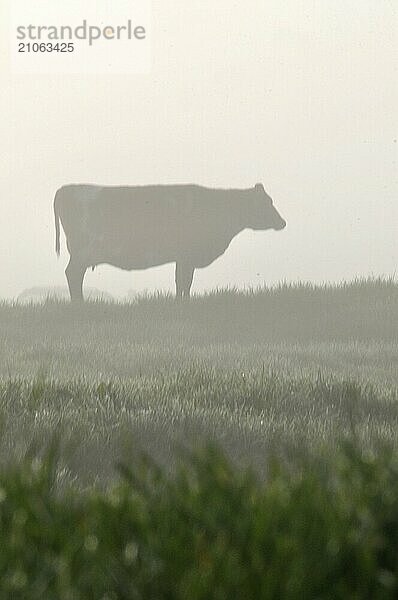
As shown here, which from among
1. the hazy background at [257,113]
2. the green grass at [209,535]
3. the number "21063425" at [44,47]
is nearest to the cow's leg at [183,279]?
the hazy background at [257,113]

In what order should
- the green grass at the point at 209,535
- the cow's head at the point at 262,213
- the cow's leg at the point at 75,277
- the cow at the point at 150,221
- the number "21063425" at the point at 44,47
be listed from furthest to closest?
1. the cow's head at the point at 262,213
2. the cow at the point at 150,221
3. the cow's leg at the point at 75,277
4. the number "21063425" at the point at 44,47
5. the green grass at the point at 209,535

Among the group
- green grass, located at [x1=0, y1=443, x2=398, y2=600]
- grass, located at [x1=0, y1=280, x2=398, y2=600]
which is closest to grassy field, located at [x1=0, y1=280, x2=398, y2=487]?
grass, located at [x1=0, y1=280, x2=398, y2=600]

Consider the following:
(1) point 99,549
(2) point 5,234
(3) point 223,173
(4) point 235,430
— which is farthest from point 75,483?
(3) point 223,173

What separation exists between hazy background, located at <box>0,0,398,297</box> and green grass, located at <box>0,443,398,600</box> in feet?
21.1

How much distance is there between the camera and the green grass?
131 cm

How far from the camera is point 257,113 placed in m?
8.43

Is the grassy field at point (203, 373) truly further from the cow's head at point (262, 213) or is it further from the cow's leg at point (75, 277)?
the cow's head at point (262, 213)

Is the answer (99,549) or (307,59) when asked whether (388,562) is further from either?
(307,59)

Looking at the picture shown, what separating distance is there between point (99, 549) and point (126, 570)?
6 cm

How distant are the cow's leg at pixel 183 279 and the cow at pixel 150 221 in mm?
325

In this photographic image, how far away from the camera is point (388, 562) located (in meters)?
1.44

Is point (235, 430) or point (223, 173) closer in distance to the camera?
point (235, 430)

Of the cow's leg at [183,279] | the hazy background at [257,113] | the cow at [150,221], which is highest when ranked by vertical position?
the hazy background at [257,113]

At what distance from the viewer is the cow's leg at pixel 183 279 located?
8836 mm
